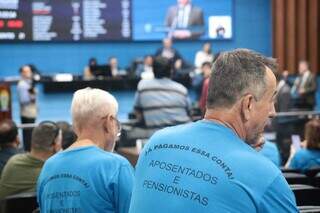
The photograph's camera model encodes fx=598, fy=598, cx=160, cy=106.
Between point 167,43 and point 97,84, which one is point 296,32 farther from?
point 97,84

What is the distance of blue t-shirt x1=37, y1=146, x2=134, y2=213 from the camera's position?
232 cm

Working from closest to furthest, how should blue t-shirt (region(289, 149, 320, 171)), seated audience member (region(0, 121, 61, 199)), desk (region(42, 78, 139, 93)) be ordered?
seated audience member (region(0, 121, 61, 199)), blue t-shirt (region(289, 149, 320, 171)), desk (region(42, 78, 139, 93))

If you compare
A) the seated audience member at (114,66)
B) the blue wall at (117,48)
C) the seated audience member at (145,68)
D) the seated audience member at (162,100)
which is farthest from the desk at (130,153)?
the blue wall at (117,48)

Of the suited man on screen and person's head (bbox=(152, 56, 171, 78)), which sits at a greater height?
the suited man on screen

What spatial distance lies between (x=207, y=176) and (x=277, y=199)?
18 cm

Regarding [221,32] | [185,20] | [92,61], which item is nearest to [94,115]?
[92,61]

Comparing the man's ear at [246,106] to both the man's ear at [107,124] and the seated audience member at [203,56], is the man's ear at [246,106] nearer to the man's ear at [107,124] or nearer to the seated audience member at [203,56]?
the man's ear at [107,124]

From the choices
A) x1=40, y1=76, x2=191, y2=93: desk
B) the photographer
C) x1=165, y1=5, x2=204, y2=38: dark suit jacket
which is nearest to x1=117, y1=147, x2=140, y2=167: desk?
the photographer

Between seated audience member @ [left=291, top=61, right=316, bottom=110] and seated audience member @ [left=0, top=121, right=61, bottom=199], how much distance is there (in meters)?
9.50

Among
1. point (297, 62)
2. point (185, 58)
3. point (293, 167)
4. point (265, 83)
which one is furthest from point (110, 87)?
point (265, 83)

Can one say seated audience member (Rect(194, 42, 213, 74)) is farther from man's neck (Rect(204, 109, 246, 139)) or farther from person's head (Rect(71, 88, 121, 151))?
man's neck (Rect(204, 109, 246, 139))

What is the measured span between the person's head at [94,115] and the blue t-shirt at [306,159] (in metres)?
2.34

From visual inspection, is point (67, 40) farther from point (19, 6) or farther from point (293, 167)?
Answer: point (293, 167)

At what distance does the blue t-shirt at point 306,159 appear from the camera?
4.55m
